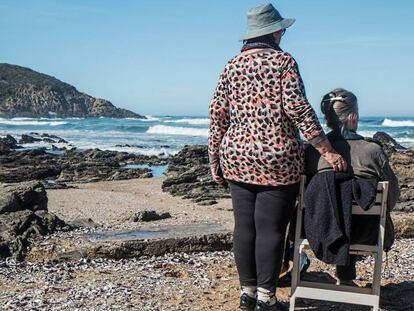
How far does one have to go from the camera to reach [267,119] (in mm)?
4062

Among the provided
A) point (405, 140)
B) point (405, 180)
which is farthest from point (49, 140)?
point (405, 180)

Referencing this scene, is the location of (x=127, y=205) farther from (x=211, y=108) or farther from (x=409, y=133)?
(x=409, y=133)

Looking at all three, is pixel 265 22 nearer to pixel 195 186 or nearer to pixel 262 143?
pixel 262 143

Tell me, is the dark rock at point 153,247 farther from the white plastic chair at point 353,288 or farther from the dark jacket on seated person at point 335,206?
the dark jacket on seated person at point 335,206

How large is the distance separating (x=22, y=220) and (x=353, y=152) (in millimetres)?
4733

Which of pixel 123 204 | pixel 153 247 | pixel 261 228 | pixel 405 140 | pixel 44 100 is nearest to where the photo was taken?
pixel 261 228

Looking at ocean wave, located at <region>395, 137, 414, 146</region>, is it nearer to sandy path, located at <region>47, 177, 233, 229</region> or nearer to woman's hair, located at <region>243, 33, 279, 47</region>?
sandy path, located at <region>47, 177, 233, 229</region>

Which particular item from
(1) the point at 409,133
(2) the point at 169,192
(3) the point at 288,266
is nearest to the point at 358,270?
(3) the point at 288,266

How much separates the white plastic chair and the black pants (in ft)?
0.35

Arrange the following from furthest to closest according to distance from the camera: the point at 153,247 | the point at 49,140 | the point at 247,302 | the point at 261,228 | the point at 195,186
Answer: the point at 49,140 < the point at 195,186 < the point at 153,247 < the point at 247,302 < the point at 261,228

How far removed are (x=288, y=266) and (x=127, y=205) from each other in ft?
29.3

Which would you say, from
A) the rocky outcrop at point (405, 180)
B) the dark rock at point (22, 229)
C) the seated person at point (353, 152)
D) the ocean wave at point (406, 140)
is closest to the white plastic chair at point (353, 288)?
the seated person at point (353, 152)

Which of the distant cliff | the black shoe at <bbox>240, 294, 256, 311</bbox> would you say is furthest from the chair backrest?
the distant cliff

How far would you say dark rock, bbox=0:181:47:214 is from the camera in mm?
8656
